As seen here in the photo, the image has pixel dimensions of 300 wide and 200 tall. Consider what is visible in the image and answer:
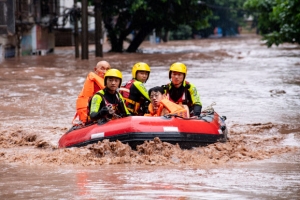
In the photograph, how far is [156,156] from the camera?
32.5ft

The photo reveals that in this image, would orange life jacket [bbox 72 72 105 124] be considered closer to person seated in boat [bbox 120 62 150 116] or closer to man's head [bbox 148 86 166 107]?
person seated in boat [bbox 120 62 150 116]

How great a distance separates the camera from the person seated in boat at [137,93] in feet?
36.4

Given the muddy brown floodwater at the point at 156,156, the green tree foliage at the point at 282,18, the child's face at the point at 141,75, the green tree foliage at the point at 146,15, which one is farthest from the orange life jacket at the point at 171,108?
the green tree foliage at the point at 146,15

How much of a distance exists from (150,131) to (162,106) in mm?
889

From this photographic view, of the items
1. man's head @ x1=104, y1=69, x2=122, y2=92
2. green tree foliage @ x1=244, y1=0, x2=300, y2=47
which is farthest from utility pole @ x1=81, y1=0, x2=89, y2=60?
man's head @ x1=104, y1=69, x2=122, y2=92

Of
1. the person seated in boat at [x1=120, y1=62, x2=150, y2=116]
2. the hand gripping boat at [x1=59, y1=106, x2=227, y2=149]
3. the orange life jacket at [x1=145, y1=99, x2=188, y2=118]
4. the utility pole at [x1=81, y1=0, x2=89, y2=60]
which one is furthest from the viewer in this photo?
the utility pole at [x1=81, y1=0, x2=89, y2=60]

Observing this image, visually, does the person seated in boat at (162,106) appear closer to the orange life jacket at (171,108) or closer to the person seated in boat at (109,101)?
the orange life jacket at (171,108)

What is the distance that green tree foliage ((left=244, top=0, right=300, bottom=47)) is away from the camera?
22.2 m

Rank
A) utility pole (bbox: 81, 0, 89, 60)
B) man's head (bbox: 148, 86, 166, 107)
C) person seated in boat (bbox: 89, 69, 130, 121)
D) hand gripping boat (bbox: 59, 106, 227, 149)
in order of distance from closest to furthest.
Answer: hand gripping boat (bbox: 59, 106, 227, 149)
person seated in boat (bbox: 89, 69, 130, 121)
man's head (bbox: 148, 86, 166, 107)
utility pole (bbox: 81, 0, 89, 60)

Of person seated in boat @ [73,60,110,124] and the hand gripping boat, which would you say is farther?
person seated in boat @ [73,60,110,124]

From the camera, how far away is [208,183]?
838 centimetres

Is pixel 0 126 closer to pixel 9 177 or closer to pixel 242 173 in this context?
pixel 9 177

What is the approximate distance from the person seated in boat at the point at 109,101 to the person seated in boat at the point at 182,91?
0.97m

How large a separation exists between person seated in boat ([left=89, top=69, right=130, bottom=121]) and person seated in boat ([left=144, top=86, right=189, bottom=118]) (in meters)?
0.48
